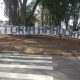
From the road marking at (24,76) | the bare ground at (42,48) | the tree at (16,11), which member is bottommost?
the bare ground at (42,48)

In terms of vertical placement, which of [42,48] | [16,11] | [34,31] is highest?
[16,11]

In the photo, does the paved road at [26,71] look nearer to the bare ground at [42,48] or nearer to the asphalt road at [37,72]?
the asphalt road at [37,72]

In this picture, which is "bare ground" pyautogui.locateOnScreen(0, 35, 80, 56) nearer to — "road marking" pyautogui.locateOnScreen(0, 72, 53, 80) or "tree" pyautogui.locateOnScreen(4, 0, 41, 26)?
"road marking" pyautogui.locateOnScreen(0, 72, 53, 80)

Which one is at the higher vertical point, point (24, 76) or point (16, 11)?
point (16, 11)

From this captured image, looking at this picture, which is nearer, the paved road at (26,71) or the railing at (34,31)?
the paved road at (26,71)

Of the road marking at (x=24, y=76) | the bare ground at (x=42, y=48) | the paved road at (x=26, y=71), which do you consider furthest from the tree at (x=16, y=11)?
the road marking at (x=24, y=76)

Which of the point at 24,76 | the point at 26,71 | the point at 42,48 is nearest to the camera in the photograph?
the point at 24,76

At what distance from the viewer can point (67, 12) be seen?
44688mm

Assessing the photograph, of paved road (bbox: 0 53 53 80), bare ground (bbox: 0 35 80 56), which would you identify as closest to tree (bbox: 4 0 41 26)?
bare ground (bbox: 0 35 80 56)

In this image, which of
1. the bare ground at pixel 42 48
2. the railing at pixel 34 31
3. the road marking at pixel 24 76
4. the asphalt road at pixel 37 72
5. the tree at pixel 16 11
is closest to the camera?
the road marking at pixel 24 76

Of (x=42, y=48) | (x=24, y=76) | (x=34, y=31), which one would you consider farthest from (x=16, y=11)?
(x=24, y=76)

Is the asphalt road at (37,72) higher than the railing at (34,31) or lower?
lower

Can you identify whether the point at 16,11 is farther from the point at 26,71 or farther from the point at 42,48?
the point at 26,71

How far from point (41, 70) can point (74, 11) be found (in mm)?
33508
